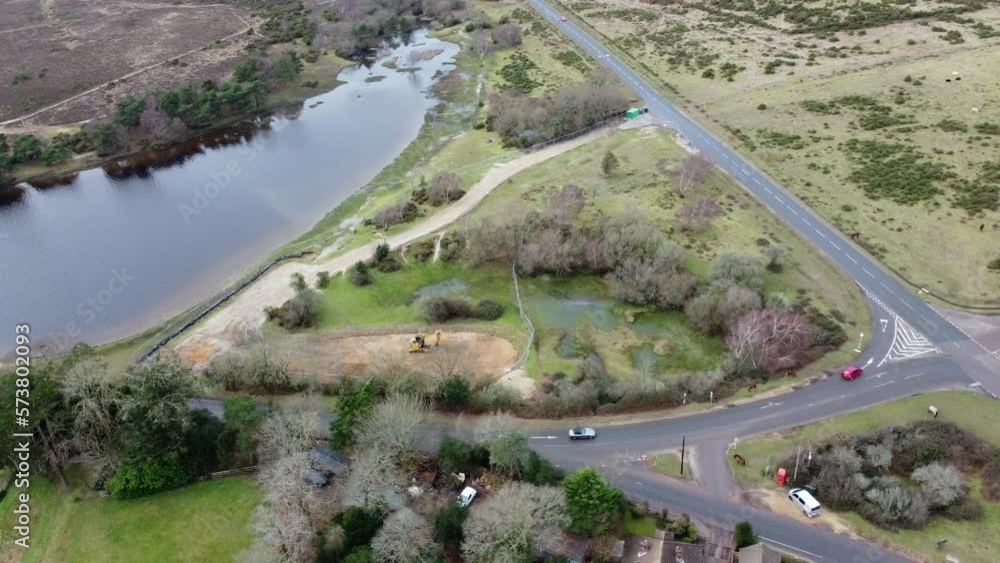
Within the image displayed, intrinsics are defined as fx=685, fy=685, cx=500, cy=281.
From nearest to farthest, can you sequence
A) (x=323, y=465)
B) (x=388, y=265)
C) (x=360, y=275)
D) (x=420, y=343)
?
1. (x=323, y=465)
2. (x=420, y=343)
3. (x=360, y=275)
4. (x=388, y=265)

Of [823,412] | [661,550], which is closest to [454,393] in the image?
[661,550]

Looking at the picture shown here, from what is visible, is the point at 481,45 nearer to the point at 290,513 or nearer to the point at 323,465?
the point at 323,465

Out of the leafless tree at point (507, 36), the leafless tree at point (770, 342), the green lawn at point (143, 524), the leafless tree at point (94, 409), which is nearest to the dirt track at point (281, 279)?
the leafless tree at point (94, 409)

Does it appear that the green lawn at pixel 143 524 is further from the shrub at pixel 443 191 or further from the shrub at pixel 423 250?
the shrub at pixel 443 191

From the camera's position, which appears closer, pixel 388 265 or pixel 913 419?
pixel 913 419

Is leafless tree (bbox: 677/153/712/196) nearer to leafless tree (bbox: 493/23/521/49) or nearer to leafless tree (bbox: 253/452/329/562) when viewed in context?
leafless tree (bbox: 253/452/329/562)

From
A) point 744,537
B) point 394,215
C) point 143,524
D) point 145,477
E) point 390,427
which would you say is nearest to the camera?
point 744,537

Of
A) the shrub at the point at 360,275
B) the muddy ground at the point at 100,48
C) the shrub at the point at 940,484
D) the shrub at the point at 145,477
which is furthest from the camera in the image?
the muddy ground at the point at 100,48
